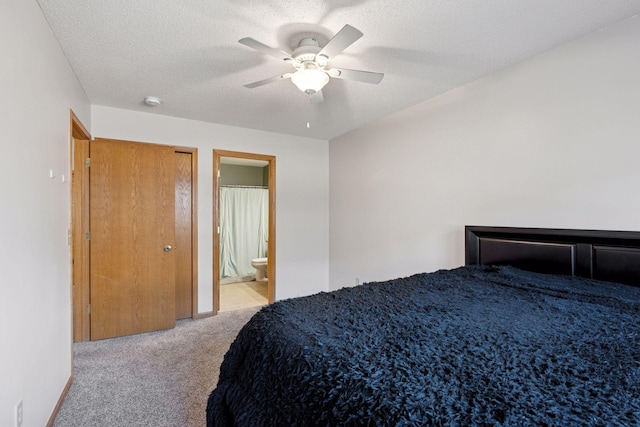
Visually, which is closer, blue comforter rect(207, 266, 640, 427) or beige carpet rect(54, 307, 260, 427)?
blue comforter rect(207, 266, 640, 427)

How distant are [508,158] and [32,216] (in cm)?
309

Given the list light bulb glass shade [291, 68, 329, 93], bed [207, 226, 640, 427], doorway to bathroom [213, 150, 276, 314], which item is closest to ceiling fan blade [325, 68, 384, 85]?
light bulb glass shade [291, 68, 329, 93]

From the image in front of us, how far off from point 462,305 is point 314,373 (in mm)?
858

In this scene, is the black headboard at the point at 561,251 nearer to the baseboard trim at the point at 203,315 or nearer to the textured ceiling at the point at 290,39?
the textured ceiling at the point at 290,39

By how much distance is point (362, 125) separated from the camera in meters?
3.86

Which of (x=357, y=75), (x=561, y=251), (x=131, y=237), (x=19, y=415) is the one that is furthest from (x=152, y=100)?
(x=561, y=251)

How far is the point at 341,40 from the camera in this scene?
5.37 ft

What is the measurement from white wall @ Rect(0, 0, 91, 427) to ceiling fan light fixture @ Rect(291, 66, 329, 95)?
1392 millimetres

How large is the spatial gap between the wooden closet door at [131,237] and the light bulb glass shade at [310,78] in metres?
2.03

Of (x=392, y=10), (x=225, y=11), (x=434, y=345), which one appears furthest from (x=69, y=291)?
(x=392, y=10)

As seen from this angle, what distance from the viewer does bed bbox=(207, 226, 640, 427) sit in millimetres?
691

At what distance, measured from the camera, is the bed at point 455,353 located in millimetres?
691

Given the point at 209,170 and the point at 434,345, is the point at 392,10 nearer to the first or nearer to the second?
the point at 434,345

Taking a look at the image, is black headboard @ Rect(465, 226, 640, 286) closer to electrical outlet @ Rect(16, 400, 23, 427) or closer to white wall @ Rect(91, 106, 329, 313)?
white wall @ Rect(91, 106, 329, 313)
